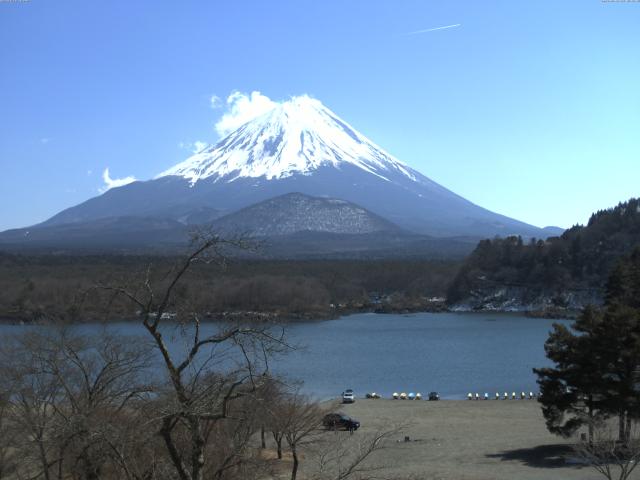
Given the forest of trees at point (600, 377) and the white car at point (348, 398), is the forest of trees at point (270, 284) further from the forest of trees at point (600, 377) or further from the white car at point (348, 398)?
the forest of trees at point (600, 377)

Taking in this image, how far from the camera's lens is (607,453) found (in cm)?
1071

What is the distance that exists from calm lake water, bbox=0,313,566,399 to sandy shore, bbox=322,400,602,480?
2.74 m

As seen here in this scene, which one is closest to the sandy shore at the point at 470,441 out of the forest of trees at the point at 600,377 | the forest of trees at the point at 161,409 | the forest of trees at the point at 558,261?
the forest of trees at the point at 600,377

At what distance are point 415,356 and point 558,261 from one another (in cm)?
3143

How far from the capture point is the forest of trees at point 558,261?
58.2 metres

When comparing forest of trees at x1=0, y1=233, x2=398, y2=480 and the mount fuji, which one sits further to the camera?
the mount fuji

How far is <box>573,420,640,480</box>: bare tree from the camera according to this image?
983 cm

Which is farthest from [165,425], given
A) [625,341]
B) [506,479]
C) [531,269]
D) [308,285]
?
[531,269]

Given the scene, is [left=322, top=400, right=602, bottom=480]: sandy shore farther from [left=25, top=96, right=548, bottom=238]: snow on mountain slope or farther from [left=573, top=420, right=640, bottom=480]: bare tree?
[left=25, top=96, right=548, bottom=238]: snow on mountain slope

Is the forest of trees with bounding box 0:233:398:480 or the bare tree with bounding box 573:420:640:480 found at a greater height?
the forest of trees with bounding box 0:233:398:480

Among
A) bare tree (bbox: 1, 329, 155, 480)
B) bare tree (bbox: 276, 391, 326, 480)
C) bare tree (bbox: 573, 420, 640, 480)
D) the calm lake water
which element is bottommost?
the calm lake water

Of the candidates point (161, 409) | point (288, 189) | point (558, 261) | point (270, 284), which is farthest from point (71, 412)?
point (288, 189)

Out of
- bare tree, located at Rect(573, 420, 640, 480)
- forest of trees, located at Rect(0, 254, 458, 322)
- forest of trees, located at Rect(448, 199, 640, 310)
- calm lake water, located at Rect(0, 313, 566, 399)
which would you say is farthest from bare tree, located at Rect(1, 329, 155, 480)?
forest of trees, located at Rect(448, 199, 640, 310)

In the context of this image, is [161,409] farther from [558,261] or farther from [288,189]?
[288,189]
